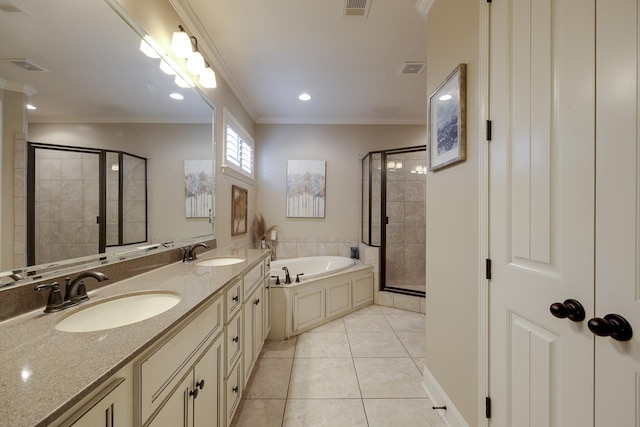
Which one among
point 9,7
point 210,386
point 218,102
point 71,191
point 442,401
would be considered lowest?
point 442,401

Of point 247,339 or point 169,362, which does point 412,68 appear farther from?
point 169,362

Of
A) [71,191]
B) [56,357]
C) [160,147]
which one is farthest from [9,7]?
[56,357]

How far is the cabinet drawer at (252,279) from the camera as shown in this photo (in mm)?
1736

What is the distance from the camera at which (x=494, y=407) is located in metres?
1.17

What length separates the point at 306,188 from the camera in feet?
13.2

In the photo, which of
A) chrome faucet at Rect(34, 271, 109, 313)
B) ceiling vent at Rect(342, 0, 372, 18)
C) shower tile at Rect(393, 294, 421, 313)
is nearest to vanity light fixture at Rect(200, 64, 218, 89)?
ceiling vent at Rect(342, 0, 372, 18)

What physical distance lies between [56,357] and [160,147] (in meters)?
1.36

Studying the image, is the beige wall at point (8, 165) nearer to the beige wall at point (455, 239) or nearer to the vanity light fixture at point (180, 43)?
the vanity light fixture at point (180, 43)

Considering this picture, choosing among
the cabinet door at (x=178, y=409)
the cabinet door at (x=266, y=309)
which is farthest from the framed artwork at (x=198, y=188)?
the cabinet door at (x=178, y=409)

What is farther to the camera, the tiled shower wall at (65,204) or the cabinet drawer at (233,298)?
the cabinet drawer at (233,298)

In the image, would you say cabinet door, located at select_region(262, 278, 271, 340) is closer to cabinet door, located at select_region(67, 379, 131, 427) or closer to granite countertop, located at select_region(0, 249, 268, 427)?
granite countertop, located at select_region(0, 249, 268, 427)

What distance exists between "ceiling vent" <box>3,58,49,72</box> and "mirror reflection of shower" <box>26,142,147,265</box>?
0.85ft

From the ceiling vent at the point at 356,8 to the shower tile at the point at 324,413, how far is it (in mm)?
2758

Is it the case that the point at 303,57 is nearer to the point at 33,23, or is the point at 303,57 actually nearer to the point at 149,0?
the point at 149,0
